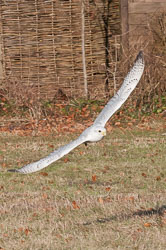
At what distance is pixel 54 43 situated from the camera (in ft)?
47.0

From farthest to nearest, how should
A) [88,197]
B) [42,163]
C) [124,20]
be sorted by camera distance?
1. [124,20]
2. [88,197]
3. [42,163]

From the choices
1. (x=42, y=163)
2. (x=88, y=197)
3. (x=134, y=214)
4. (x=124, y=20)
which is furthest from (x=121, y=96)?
(x=124, y=20)

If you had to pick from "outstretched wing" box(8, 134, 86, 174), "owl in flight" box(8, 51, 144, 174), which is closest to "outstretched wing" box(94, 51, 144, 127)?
"owl in flight" box(8, 51, 144, 174)

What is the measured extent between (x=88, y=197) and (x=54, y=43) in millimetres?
8251

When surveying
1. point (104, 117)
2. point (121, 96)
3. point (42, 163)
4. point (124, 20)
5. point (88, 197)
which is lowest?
point (88, 197)

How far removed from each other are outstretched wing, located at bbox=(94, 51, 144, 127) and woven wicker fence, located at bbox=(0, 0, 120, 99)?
6766 mm

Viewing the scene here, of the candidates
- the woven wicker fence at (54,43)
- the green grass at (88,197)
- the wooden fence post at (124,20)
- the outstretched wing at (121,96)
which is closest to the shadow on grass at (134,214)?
the green grass at (88,197)

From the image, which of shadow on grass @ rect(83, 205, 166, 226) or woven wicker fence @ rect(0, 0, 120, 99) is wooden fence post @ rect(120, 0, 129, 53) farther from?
shadow on grass @ rect(83, 205, 166, 226)

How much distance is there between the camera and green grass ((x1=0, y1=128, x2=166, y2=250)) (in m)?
5.30

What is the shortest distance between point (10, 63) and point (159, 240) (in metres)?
9.99

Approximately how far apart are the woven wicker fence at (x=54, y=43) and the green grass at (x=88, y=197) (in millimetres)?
3958

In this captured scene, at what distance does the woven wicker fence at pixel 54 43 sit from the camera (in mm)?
14180

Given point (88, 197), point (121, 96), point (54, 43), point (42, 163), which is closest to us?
point (42, 163)

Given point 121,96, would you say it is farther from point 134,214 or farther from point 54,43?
point 54,43
